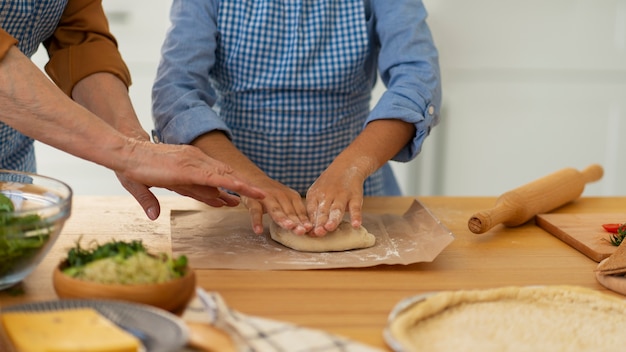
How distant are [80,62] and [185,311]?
0.72m

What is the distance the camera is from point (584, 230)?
1.26 m

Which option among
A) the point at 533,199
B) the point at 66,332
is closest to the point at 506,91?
the point at 533,199

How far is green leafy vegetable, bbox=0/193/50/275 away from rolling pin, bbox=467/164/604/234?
68cm

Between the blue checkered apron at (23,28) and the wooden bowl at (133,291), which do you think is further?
the blue checkered apron at (23,28)

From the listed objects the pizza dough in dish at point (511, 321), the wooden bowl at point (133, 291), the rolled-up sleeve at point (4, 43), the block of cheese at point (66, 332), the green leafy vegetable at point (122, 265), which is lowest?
the pizza dough in dish at point (511, 321)

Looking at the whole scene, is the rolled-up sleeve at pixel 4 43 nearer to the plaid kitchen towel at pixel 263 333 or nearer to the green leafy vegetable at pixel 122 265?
the green leafy vegetable at pixel 122 265

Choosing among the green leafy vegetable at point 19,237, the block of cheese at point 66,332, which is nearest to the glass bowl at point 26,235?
the green leafy vegetable at point 19,237

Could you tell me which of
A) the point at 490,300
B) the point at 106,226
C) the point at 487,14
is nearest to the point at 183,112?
the point at 106,226

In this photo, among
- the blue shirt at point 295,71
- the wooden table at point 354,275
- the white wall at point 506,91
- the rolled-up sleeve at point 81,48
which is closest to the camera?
the wooden table at point 354,275

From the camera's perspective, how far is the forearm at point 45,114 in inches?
38.4

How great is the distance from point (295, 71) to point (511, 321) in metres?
0.86

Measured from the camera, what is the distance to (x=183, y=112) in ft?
4.65

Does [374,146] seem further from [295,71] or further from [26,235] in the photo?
[26,235]

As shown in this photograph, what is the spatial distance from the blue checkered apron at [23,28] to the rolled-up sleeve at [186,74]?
0.23 metres
